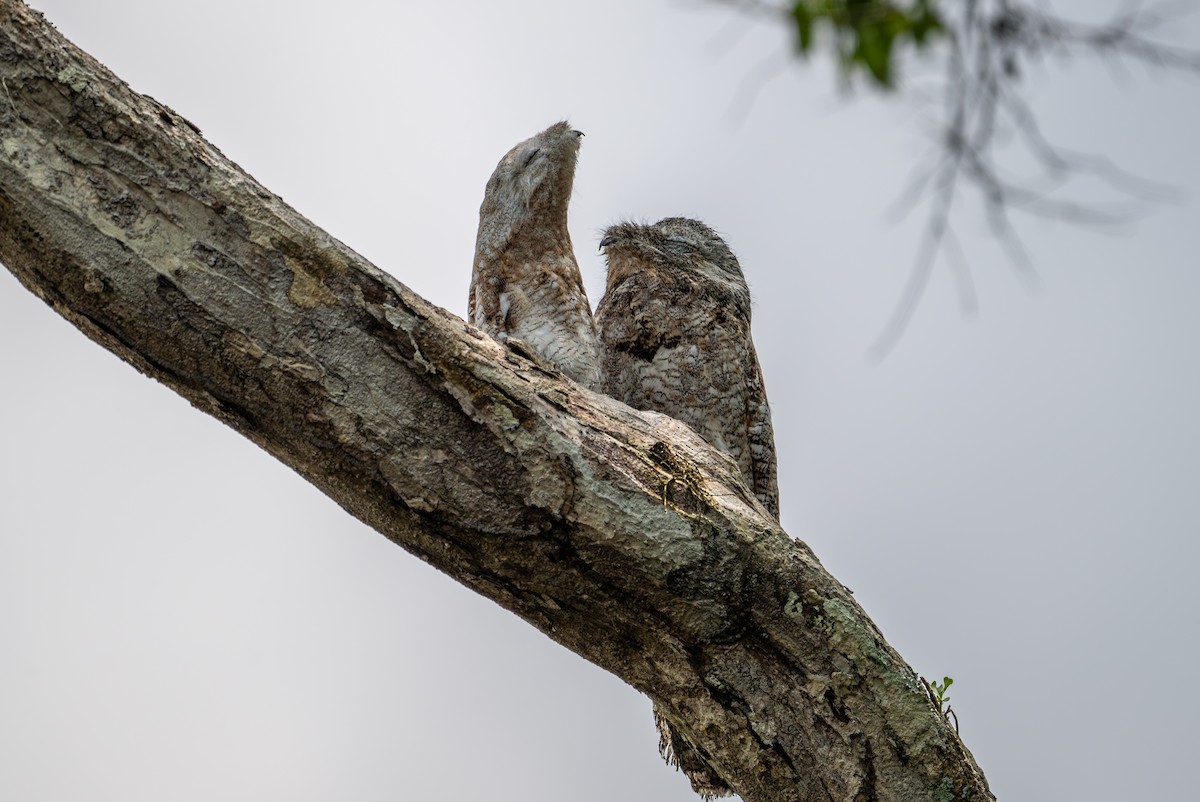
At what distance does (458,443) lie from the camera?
3176mm

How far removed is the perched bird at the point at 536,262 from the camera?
169 inches

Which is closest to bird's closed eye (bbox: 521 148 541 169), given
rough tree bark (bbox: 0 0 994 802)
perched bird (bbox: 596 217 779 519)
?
perched bird (bbox: 596 217 779 519)

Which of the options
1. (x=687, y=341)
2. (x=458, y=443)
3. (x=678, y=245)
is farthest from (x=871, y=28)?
(x=678, y=245)

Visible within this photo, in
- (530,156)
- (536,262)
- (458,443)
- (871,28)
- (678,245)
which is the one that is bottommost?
(871,28)

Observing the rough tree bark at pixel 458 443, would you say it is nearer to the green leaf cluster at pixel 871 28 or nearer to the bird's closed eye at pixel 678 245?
the bird's closed eye at pixel 678 245

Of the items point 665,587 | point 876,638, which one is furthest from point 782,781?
point 665,587

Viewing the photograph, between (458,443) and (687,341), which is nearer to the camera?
(458,443)

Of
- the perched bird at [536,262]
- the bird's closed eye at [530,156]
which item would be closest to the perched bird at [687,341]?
the perched bird at [536,262]

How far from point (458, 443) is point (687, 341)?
1774 millimetres

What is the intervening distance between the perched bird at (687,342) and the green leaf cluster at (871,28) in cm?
321

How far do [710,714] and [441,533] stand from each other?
1100mm

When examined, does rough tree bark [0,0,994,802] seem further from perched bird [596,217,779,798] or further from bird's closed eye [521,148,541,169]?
bird's closed eye [521,148,541,169]

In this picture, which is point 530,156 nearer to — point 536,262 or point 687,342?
point 536,262

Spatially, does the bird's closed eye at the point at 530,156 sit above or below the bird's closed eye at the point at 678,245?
below
